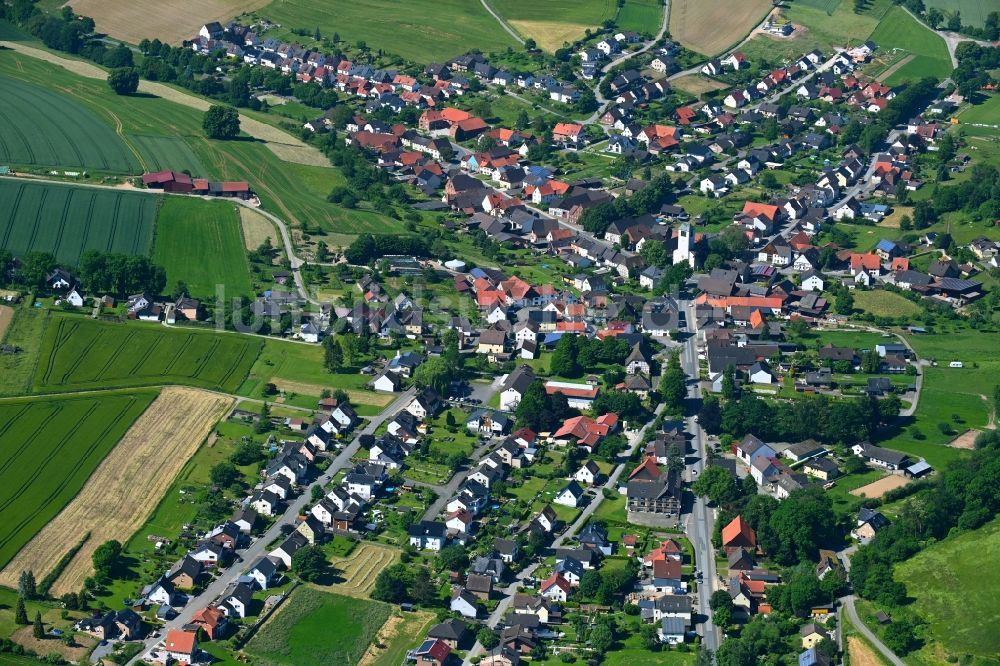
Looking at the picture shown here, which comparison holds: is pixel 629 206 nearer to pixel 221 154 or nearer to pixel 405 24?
pixel 221 154

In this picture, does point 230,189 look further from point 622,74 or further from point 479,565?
point 479,565

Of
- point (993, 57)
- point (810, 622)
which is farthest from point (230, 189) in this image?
point (993, 57)

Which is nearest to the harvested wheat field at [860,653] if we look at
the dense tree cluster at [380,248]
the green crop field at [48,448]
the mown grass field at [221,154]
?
the green crop field at [48,448]

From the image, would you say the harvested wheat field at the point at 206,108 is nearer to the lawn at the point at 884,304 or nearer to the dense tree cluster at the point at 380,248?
the dense tree cluster at the point at 380,248

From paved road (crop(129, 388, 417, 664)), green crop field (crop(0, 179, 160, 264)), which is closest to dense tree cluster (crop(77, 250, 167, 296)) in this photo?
green crop field (crop(0, 179, 160, 264))

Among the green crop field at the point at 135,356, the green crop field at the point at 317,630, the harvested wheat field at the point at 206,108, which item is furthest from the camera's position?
the harvested wheat field at the point at 206,108

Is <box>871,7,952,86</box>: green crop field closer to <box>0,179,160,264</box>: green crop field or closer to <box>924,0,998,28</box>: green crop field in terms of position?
<box>924,0,998,28</box>: green crop field
